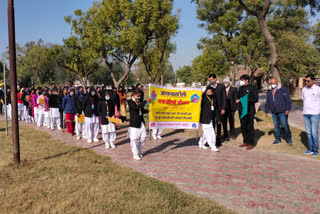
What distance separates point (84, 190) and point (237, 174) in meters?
3.25

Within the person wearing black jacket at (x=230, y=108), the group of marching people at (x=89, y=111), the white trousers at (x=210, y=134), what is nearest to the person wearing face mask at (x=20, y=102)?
the group of marching people at (x=89, y=111)

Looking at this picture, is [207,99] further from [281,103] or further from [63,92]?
[63,92]

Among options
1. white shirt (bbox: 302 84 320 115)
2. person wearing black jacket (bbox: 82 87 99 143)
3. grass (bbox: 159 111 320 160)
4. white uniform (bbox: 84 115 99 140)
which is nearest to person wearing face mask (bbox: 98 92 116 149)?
person wearing black jacket (bbox: 82 87 99 143)

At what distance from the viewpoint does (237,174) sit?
6.05 meters

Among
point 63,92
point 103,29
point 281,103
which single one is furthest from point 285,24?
point 63,92

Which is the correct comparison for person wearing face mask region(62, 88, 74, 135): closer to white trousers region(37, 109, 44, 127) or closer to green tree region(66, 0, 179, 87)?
white trousers region(37, 109, 44, 127)

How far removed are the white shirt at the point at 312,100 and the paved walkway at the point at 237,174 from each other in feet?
4.24

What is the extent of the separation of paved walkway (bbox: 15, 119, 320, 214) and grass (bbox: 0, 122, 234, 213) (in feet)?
1.56

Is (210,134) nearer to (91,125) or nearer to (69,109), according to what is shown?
(91,125)

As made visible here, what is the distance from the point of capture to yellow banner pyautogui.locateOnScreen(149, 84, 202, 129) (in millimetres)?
8109

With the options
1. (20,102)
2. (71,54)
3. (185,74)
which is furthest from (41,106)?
(185,74)

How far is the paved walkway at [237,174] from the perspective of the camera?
463cm

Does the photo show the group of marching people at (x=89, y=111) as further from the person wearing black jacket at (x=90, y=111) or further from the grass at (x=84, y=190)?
the grass at (x=84, y=190)

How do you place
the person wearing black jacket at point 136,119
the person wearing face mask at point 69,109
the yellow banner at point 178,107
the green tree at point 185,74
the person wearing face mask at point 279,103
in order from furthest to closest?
1. the green tree at point 185,74
2. the person wearing face mask at point 69,109
3. the person wearing face mask at point 279,103
4. the yellow banner at point 178,107
5. the person wearing black jacket at point 136,119
